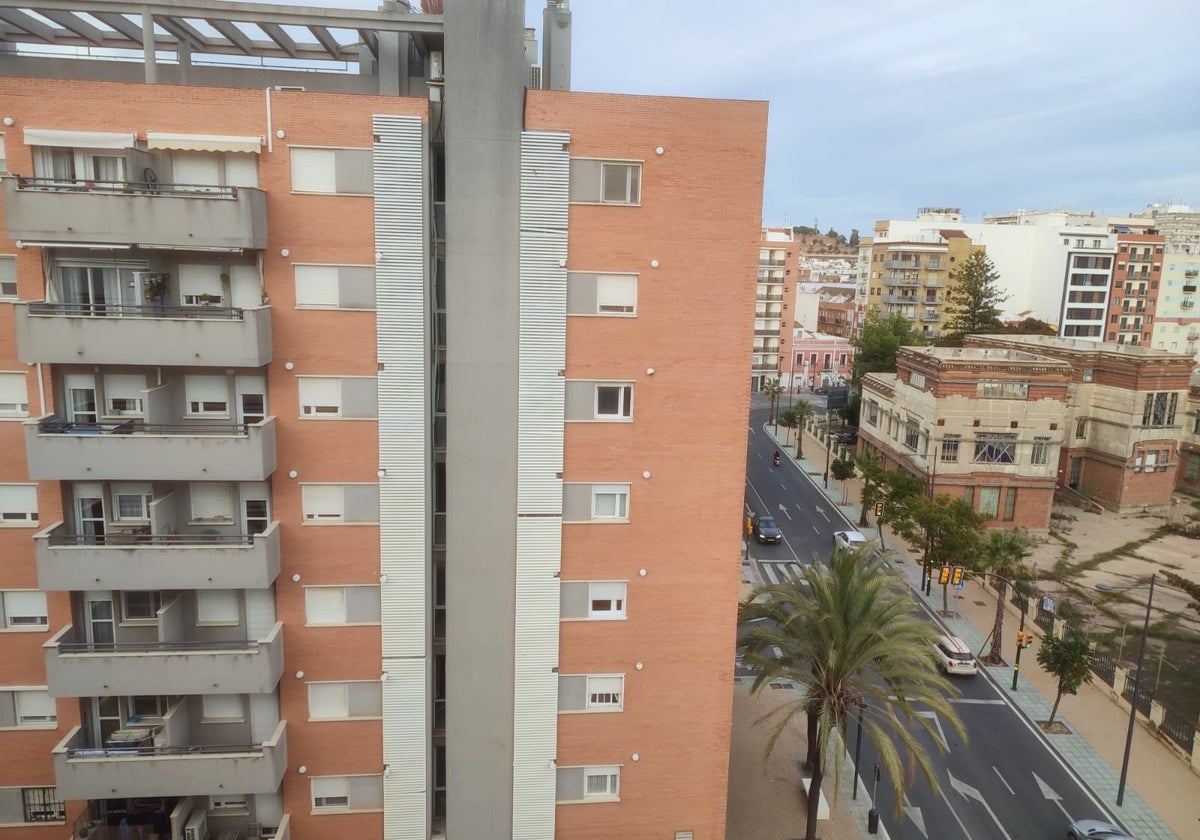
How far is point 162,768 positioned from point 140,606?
3791mm

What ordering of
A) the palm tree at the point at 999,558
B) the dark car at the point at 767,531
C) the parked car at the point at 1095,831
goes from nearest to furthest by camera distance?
the parked car at the point at 1095,831
the palm tree at the point at 999,558
the dark car at the point at 767,531

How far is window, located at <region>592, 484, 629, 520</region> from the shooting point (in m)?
19.8

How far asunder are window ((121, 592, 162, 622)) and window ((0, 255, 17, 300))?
7.34 meters

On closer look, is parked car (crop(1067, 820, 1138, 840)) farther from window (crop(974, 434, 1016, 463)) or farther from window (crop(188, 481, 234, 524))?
window (crop(974, 434, 1016, 463))

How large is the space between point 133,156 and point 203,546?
862cm

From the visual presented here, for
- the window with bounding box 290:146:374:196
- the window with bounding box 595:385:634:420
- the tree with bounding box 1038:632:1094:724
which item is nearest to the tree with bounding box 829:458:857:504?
the tree with bounding box 1038:632:1094:724

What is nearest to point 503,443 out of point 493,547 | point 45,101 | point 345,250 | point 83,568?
point 493,547

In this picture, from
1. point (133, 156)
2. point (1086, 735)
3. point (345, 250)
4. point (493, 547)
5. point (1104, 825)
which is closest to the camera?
point (133, 156)

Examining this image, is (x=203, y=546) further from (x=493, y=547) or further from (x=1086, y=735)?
(x=1086, y=735)

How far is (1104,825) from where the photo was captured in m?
25.4

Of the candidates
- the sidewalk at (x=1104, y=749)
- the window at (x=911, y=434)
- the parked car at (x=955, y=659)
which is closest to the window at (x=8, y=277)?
the sidewalk at (x=1104, y=749)

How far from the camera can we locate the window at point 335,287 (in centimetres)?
1814

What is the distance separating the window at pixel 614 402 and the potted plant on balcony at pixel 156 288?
10222 millimetres

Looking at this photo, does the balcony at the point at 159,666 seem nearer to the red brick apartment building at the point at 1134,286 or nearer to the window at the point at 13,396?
the window at the point at 13,396
